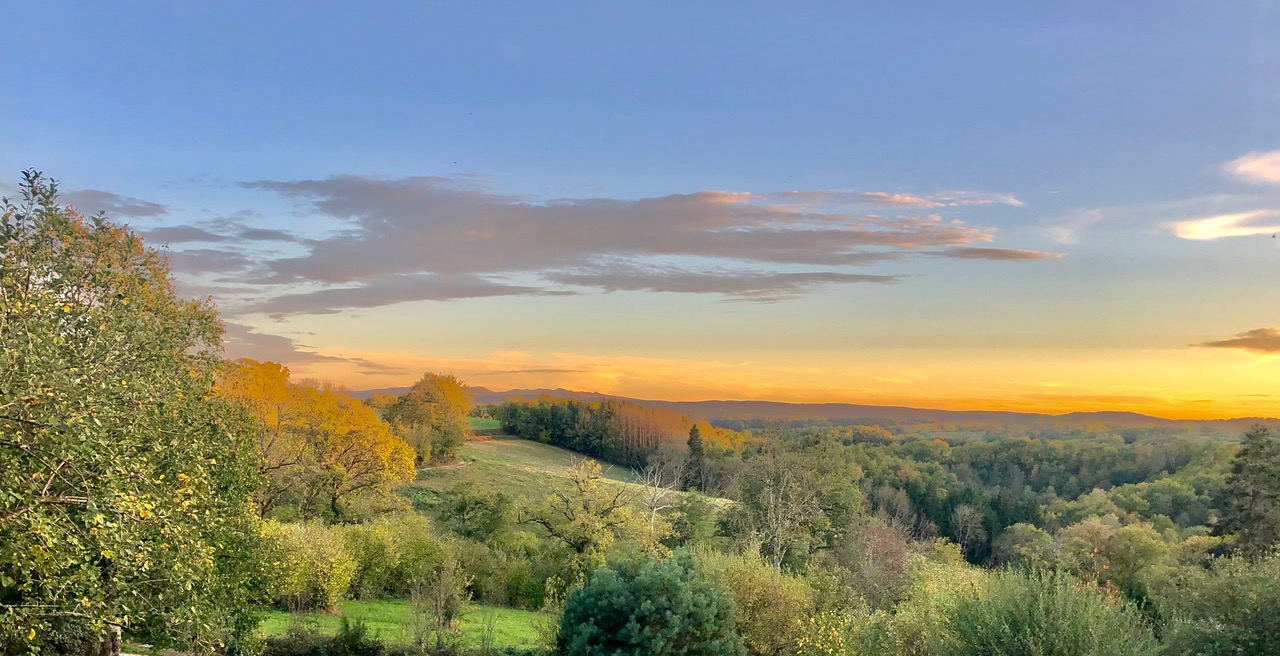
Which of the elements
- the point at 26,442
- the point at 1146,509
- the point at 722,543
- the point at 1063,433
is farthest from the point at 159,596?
the point at 1063,433

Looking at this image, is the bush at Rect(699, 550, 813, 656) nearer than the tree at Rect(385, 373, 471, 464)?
Yes

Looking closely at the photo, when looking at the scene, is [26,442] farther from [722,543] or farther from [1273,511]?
[1273,511]

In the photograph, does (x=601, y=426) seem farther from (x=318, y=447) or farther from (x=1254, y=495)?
(x=1254, y=495)

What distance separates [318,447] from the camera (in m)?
39.6

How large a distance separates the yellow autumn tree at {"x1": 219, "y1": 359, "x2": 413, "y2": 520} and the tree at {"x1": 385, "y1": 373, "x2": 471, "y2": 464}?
66.5 feet

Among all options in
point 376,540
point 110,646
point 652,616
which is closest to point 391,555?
point 376,540

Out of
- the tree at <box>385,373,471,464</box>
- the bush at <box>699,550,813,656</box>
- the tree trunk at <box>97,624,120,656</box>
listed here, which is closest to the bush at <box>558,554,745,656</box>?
the bush at <box>699,550,813,656</box>

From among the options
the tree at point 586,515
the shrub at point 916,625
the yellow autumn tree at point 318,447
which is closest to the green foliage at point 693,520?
the tree at point 586,515

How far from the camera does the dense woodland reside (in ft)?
32.3

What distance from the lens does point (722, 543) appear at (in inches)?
1565

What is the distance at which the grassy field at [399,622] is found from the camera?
21547mm

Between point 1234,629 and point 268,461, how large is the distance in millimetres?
36056

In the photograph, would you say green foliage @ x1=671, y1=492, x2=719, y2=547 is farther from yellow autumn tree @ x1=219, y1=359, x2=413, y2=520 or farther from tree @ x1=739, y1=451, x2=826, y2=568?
yellow autumn tree @ x1=219, y1=359, x2=413, y2=520

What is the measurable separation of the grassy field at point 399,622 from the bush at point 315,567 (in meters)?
0.69
